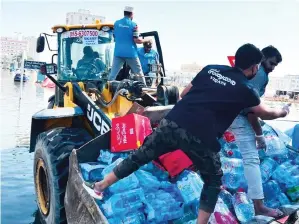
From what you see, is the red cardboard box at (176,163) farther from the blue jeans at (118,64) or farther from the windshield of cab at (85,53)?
the windshield of cab at (85,53)

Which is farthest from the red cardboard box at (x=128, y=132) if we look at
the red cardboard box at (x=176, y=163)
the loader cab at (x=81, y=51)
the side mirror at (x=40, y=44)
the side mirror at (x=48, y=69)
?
the side mirror at (x=40, y=44)

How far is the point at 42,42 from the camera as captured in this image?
593cm

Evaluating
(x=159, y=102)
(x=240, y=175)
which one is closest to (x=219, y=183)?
(x=240, y=175)

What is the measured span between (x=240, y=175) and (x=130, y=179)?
4.40 feet

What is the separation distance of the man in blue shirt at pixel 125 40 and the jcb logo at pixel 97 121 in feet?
4.42

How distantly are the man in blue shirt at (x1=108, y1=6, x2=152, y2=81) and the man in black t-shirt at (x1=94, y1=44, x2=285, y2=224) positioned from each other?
2.79 metres

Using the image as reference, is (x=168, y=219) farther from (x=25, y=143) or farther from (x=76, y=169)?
(x=25, y=143)

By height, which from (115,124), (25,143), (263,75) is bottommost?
(25,143)

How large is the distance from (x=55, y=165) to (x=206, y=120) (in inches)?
71.3

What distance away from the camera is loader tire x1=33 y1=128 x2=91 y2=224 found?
3699 mm

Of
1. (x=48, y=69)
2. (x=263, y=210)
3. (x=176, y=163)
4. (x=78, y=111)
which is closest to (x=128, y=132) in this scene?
(x=176, y=163)

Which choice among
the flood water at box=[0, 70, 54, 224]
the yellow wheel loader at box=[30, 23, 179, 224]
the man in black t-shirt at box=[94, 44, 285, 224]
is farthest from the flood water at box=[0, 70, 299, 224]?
the man in black t-shirt at box=[94, 44, 285, 224]

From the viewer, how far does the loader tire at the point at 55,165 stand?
370cm

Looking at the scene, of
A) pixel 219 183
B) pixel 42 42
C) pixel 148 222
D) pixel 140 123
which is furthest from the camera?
pixel 42 42
